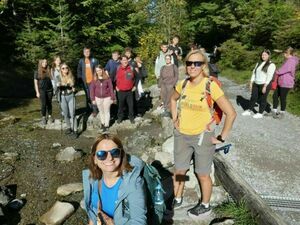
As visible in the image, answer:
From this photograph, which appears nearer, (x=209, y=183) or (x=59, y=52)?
(x=209, y=183)

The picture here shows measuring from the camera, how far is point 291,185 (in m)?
6.29

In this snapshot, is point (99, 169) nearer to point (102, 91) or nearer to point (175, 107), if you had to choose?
point (175, 107)

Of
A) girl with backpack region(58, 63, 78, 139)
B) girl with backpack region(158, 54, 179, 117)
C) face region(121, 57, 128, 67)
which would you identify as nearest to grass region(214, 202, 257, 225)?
girl with backpack region(158, 54, 179, 117)

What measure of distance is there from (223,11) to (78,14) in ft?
29.1

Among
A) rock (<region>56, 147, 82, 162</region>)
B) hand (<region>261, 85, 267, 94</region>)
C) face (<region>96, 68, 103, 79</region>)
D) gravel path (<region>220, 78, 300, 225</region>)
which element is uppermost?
face (<region>96, 68, 103, 79</region>)

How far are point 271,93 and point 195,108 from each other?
9764 millimetres

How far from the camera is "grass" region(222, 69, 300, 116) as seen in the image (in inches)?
447

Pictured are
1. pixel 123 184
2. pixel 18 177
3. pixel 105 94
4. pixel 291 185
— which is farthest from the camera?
pixel 105 94

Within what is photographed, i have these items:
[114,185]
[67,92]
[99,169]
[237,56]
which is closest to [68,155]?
[67,92]

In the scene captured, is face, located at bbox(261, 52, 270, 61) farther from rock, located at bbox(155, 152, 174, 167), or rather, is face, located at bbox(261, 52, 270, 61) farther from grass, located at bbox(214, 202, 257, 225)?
grass, located at bbox(214, 202, 257, 225)

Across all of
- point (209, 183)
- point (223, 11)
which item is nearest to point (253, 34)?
point (223, 11)

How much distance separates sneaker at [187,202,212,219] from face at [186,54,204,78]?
1808 millimetres

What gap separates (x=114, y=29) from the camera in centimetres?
2391

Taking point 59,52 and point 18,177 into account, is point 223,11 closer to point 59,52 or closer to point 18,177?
point 59,52
